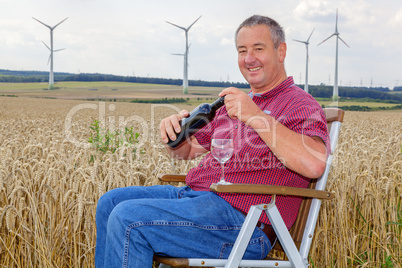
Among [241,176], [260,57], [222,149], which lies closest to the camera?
[222,149]

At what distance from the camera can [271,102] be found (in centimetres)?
287

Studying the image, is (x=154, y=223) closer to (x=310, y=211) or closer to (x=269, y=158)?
(x=269, y=158)

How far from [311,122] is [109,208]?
1.35 meters

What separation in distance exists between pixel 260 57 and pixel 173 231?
1274 mm

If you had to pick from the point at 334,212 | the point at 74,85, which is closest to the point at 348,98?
the point at 74,85

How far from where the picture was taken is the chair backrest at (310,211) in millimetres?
2656

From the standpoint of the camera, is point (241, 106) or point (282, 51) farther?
point (282, 51)

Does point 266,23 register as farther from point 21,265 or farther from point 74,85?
point 74,85

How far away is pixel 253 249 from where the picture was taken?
2482 mm

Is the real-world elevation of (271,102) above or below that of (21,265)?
above

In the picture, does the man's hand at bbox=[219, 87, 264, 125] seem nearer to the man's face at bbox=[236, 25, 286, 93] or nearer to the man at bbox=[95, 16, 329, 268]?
the man at bbox=[95, 16, 329, 268]

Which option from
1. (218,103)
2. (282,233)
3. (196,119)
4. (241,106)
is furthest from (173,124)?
(282,233)

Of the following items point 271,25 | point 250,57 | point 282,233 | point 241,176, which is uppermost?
point 271,25

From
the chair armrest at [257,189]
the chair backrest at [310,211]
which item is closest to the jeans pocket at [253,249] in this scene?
the chair backrest at [310,211]
